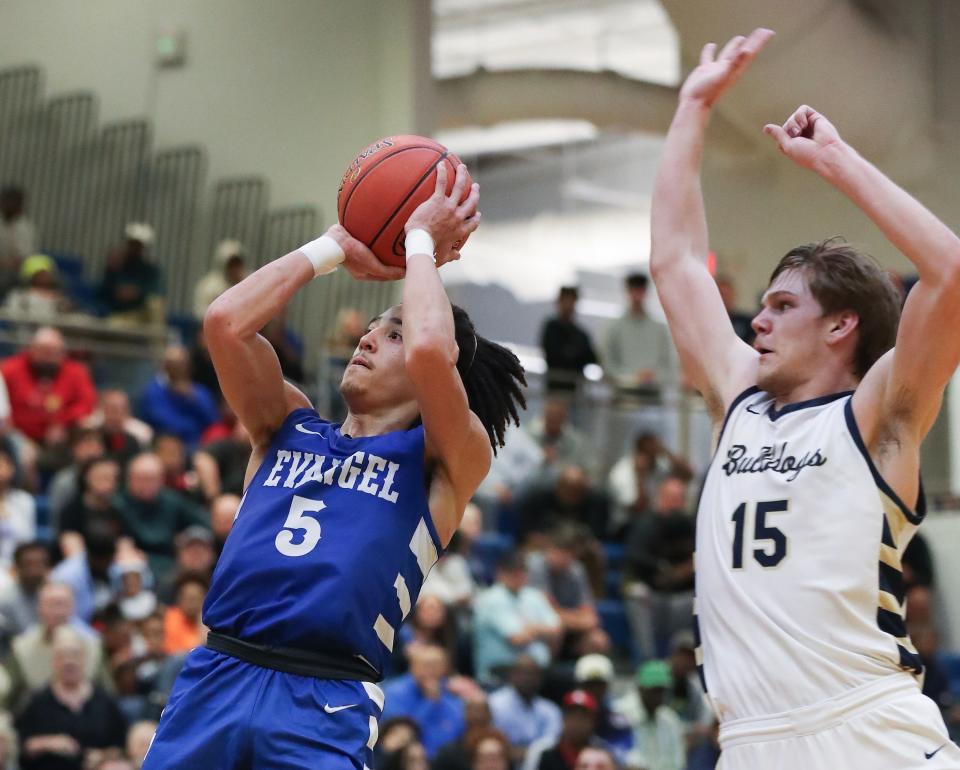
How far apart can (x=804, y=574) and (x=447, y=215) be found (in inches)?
52.5

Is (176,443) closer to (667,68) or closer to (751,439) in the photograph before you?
(751,439)

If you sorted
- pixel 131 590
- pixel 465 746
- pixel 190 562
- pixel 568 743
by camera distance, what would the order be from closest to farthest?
pixel 465 746
pixel 568 743
pixel 131 590
pixel 190 562

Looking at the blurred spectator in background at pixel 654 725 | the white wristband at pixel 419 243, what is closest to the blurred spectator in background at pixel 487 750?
the blurred spectator in background at pixel 654 725

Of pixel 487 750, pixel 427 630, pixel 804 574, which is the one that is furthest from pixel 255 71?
pixel 804 574

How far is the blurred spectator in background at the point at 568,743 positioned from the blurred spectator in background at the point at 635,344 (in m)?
5.46

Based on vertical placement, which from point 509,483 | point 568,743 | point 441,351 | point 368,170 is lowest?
point 568,743

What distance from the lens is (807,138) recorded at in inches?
153

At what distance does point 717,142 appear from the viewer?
14852 mm

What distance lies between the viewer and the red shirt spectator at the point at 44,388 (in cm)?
1120

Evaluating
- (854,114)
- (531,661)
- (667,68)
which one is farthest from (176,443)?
(667,68)

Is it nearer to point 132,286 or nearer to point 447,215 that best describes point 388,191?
point 447,215

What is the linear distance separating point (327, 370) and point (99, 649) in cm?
417

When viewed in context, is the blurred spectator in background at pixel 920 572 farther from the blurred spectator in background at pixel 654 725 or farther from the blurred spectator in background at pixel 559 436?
the blurred spectator in background at pixel 559 436

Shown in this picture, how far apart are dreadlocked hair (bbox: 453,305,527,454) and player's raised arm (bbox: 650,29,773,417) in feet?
1.65
